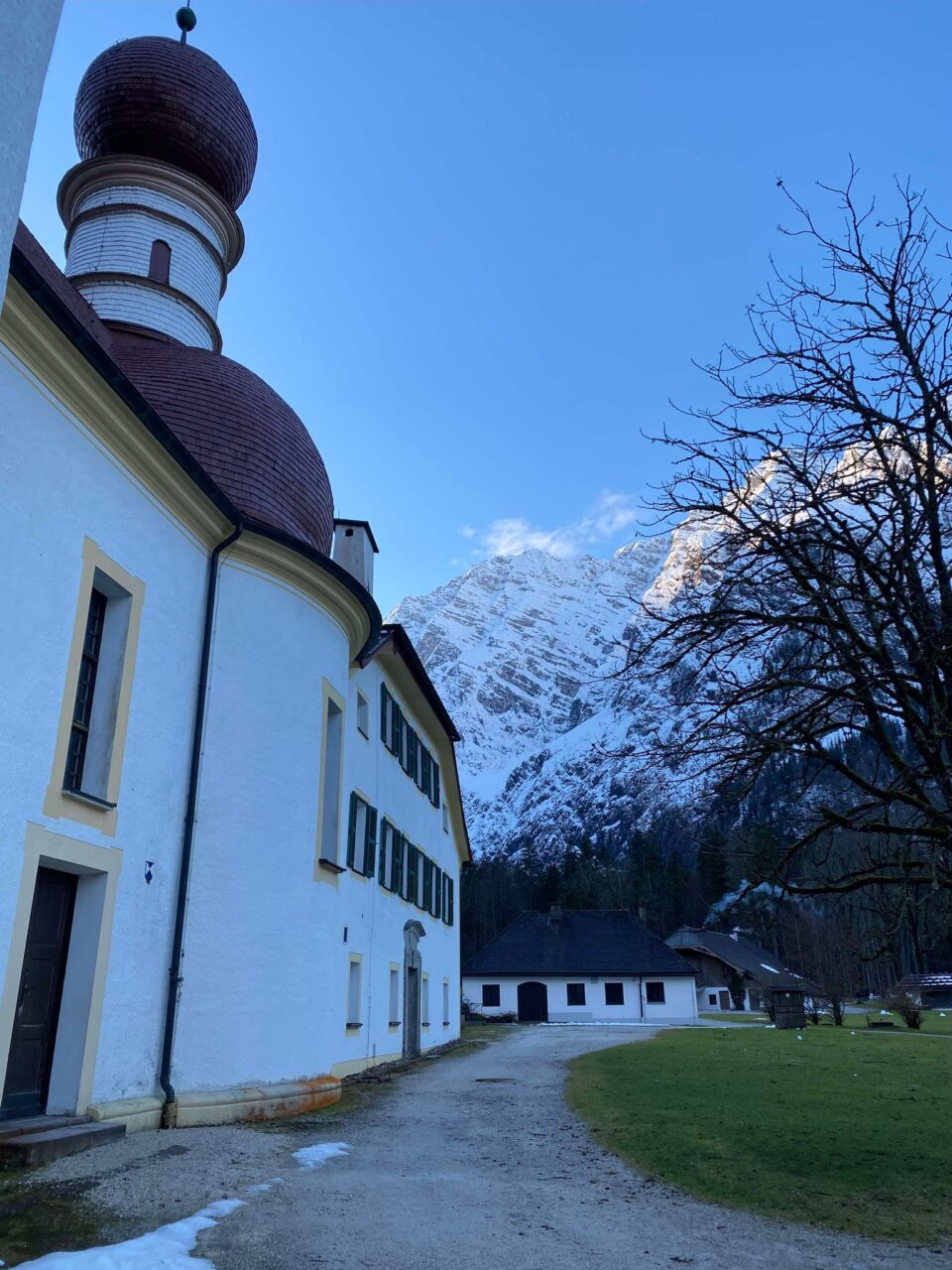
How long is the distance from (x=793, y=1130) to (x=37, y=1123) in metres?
6.81

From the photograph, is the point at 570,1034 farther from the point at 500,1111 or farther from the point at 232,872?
the point at 232,872

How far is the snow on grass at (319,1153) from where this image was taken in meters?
7.61

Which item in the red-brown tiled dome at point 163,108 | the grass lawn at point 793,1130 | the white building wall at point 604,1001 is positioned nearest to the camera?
the grass lawn at point 793,1130

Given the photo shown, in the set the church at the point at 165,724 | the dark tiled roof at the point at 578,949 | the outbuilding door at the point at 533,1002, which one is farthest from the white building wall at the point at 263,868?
the outbuilding door at the point at 533,1002

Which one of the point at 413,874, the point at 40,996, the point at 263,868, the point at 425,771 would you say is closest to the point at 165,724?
the point at 263,868

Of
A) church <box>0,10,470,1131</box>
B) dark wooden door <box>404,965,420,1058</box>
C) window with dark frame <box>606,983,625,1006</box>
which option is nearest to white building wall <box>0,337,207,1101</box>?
church <box>0,10,470,1131</box>

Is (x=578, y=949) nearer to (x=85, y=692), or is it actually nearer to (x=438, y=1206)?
(x=85, y=692)

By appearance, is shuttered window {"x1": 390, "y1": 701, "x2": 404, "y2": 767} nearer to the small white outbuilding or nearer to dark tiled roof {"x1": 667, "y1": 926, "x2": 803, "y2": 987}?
the small white outbuilding

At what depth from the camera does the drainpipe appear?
945 cm

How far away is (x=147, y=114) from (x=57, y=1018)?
16026 mm

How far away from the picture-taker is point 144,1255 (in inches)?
187

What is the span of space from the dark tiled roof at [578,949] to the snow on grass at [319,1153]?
38.8 m

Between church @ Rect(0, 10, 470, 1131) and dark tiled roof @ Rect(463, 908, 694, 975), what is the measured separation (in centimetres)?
3047

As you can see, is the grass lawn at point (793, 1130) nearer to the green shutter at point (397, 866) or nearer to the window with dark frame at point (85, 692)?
the green shutter at point (397, 866)
